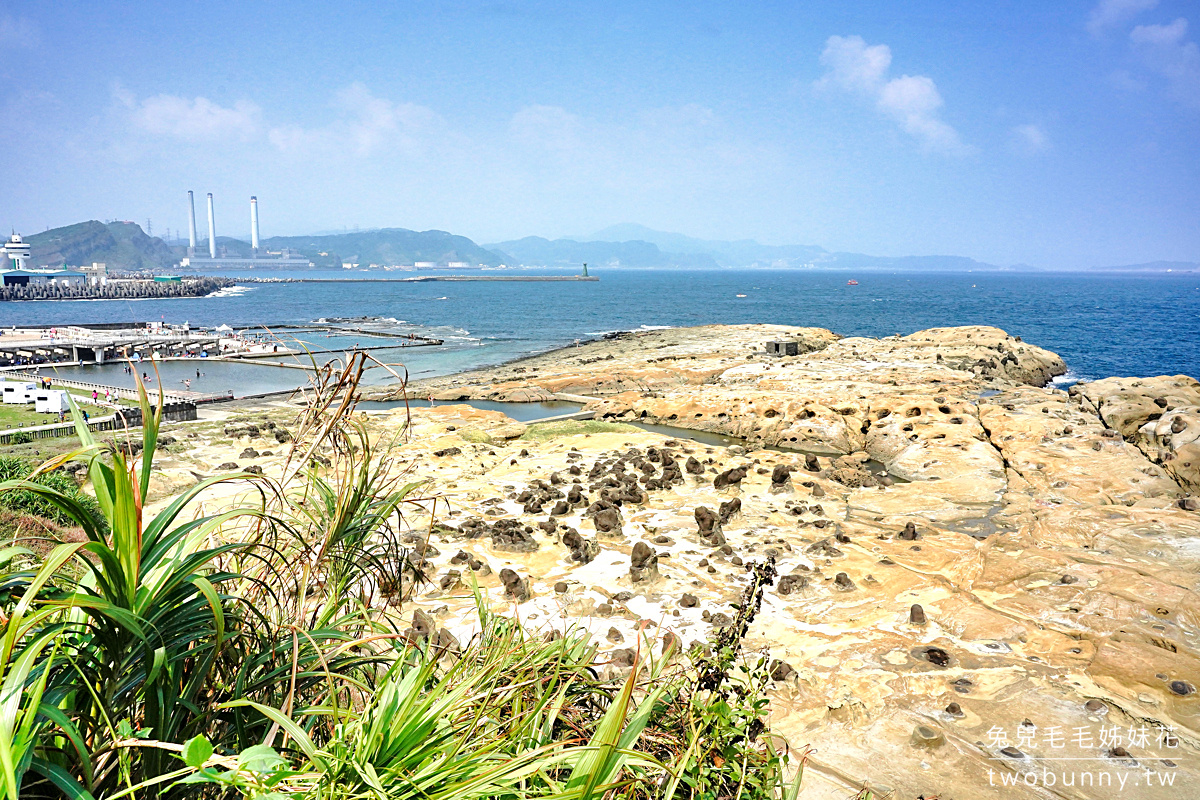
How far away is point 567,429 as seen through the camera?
77.5 ft

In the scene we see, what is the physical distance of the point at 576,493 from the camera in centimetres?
1438

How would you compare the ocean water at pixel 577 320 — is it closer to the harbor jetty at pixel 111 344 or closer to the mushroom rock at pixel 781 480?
the harbor jetty at pixel 111 344

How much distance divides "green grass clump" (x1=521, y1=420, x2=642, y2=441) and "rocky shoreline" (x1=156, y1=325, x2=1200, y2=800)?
0.16 meters

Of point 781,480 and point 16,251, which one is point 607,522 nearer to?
point 781,480

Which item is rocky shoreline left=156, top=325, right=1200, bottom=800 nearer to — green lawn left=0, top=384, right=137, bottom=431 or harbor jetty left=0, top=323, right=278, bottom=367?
green lawn left=0, top=384, right=137, bottom=431

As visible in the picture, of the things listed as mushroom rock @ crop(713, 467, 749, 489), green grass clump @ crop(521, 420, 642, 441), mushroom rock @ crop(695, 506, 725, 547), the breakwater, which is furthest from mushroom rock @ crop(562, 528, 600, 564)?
the breakwater

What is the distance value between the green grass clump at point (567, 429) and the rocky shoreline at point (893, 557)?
0.54 feet

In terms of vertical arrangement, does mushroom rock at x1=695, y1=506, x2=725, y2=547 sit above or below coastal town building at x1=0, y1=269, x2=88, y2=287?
below

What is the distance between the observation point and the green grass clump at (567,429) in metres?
22.8

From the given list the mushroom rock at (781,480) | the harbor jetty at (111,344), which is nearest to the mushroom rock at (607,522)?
the mushroom rock at (781,480)

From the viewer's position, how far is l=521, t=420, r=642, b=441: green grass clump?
22797mm

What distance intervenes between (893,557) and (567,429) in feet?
42.9

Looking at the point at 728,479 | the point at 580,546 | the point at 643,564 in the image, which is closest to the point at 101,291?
the point at 728,479

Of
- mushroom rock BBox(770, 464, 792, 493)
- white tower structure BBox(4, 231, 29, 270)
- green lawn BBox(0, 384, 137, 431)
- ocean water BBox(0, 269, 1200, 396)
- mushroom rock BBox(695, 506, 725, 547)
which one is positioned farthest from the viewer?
white tower structure BBox(4, 231, 29, 270)
